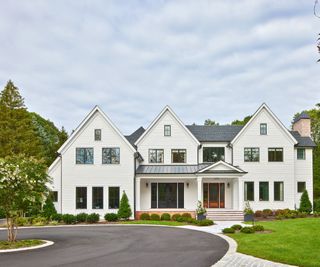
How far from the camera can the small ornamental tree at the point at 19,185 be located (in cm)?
1802

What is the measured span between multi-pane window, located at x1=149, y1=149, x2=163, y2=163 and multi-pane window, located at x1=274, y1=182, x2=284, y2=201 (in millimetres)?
10869

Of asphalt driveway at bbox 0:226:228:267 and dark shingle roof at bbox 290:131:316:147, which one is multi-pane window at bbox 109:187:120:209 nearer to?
asphalt driveway at bbox 0:226:228:267

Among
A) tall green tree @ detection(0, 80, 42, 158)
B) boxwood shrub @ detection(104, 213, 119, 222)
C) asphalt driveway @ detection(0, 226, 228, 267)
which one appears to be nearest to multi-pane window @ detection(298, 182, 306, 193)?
asphalt driveway @ detection(0, 226, 228, 267)

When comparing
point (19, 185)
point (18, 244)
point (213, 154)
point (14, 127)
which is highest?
point (14, 127)

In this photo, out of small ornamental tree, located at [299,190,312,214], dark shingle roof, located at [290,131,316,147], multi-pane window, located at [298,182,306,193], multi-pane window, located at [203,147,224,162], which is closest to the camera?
small ornamental tree, located at [299,190,312,214]

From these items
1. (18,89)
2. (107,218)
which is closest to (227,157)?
(107,218)

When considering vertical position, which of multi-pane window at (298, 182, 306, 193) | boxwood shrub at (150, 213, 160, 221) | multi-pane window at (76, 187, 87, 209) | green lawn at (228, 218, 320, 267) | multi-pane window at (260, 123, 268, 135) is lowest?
boxwood shrub at (150, 213, 160, 221)

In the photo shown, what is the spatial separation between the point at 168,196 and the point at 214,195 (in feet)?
14.2

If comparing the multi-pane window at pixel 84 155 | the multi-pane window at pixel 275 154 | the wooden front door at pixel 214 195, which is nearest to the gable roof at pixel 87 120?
the multi-pane window at pixel 84 155

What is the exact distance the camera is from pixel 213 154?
36.3 meters

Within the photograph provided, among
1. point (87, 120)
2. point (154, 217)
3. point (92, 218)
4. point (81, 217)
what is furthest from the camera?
point (87, 120)

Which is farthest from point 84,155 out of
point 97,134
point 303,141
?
point 303,141

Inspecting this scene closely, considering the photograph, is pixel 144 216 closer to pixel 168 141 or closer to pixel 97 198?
pixel 97 198

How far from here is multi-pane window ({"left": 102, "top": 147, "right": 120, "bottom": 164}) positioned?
3316cm
